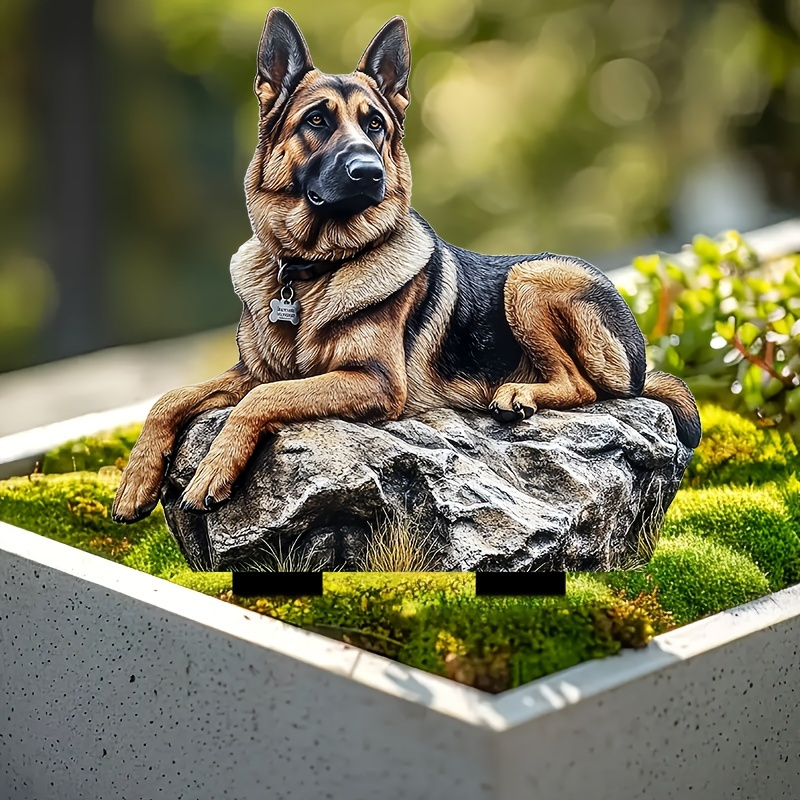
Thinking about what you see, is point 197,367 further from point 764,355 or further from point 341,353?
point 341,353

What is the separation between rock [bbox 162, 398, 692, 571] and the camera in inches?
71.5

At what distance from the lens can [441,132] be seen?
661 cm

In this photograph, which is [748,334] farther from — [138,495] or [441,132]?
[441,132]

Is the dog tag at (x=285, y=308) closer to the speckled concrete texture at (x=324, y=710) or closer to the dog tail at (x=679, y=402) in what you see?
the speckled concrete texture at (x=324, y=710)

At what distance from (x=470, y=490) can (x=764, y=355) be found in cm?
123

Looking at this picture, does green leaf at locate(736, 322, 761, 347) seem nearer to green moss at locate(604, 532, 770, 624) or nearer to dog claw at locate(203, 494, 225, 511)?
Answer: green moss at locate(604, 532, 770, 624)

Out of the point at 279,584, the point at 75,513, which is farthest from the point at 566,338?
the point at 75,513

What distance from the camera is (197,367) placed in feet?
16.0

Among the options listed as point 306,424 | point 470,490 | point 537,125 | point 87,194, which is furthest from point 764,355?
point 537,125

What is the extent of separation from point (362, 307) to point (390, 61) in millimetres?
421

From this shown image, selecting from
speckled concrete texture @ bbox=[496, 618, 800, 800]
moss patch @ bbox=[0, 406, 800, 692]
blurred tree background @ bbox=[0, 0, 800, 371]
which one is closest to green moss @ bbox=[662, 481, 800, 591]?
moss patch @ bbox=[0, 406, 800, 692]

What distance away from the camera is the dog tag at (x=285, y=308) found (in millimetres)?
1931

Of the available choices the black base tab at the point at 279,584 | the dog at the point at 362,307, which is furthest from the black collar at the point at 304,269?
the black base tab at the point at 279,584

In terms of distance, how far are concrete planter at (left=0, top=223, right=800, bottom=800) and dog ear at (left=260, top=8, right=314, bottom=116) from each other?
856mm
